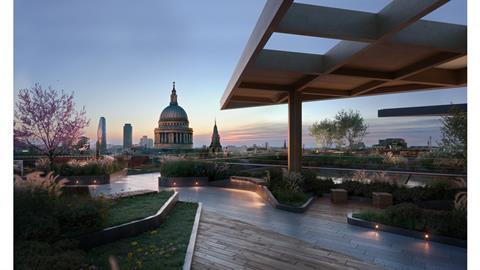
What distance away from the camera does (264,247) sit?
13.7 feet

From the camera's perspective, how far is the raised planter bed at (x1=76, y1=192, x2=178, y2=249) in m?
3.97

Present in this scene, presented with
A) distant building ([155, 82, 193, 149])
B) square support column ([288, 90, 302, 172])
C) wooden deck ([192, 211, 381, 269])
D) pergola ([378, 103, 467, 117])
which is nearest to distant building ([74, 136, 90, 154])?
square support column ([288, 90, 302, 172])

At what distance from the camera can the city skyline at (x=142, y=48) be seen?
15.2ft

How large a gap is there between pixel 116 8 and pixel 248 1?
3.71 meters

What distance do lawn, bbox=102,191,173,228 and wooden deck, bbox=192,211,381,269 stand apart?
1327 millimetres

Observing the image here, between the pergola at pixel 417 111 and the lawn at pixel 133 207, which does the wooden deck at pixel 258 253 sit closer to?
the lawn at pixel 133 207

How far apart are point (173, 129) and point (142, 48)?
5376 cm

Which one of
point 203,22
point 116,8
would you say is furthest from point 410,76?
point 116,8

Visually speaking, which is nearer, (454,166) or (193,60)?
(454,166)

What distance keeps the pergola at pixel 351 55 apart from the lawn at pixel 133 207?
384cm

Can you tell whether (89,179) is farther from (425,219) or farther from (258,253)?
(425,219)

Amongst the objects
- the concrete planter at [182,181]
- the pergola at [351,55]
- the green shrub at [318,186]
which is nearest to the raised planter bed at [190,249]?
the pergola at [351,55]

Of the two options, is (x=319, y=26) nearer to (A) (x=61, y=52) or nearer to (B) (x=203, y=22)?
(B) (x=203, y=22)

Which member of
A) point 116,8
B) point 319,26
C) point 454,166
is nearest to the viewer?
point 319,26
